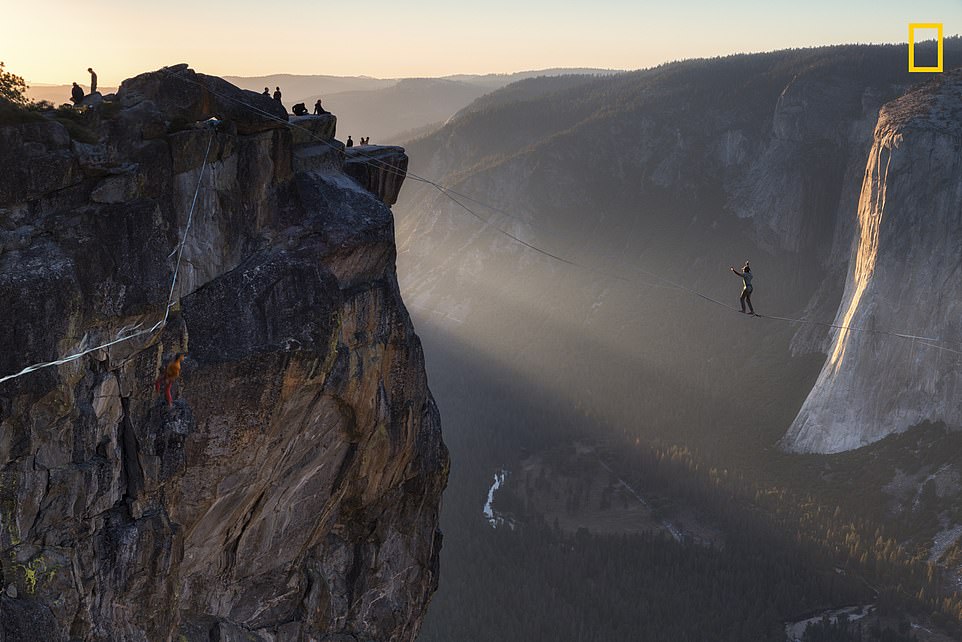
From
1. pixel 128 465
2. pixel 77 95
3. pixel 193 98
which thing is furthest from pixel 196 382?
pixel 77 95

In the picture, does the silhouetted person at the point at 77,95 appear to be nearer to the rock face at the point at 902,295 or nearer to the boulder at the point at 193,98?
the boulder at the point at 193,98

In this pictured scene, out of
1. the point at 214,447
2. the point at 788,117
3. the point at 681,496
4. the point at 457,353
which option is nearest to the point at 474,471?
the point at 681,496

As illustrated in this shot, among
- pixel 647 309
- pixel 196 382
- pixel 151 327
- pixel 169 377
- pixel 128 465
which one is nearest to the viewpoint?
pixel 169 377

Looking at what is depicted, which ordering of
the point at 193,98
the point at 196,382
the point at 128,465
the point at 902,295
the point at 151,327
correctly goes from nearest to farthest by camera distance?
the point at 151,327, the point at 128,465, the point at 196,382, the point at 193,98, the point at 902,295

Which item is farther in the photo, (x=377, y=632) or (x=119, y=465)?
(x=377, y=632)

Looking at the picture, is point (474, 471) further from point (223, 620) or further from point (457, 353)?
point (223, 620)

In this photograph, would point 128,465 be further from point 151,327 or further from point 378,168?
point 378,168

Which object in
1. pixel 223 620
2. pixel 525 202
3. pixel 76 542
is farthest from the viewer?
pixel 525 202

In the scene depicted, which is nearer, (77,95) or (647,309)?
(77,95)

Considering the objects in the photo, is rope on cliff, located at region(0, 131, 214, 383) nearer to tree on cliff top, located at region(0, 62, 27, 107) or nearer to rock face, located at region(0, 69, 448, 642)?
rock face, located at region(0, 69, 448, 642)
